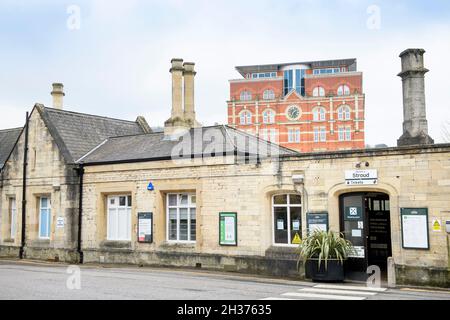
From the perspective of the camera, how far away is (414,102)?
16.4m

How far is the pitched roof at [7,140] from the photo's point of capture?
27734 mm

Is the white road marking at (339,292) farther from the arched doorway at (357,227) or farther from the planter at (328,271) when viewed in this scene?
the arched doorway at (357,227)

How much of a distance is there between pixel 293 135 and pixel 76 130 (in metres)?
47.6

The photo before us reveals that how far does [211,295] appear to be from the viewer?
38.2 ft

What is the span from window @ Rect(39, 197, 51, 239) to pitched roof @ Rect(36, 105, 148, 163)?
8.93 feet

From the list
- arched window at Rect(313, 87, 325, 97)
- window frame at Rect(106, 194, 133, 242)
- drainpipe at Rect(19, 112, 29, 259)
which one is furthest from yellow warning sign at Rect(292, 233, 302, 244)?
arched window at Rect(313, 87, 325, 97)

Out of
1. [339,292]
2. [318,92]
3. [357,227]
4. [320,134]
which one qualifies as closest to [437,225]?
[357,227]

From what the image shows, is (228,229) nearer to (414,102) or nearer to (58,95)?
(414,102)

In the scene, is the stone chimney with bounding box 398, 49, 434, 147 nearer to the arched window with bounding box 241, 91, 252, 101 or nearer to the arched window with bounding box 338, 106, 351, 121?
the arched window with bounding box 338, 106, 351, 121

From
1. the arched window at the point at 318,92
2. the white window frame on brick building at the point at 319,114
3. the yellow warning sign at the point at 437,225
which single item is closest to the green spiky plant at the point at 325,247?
the yellow warning sign at the point at 437,225

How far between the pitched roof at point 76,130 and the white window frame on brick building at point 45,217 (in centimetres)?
267

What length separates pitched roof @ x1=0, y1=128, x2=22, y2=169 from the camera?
2773 cm
